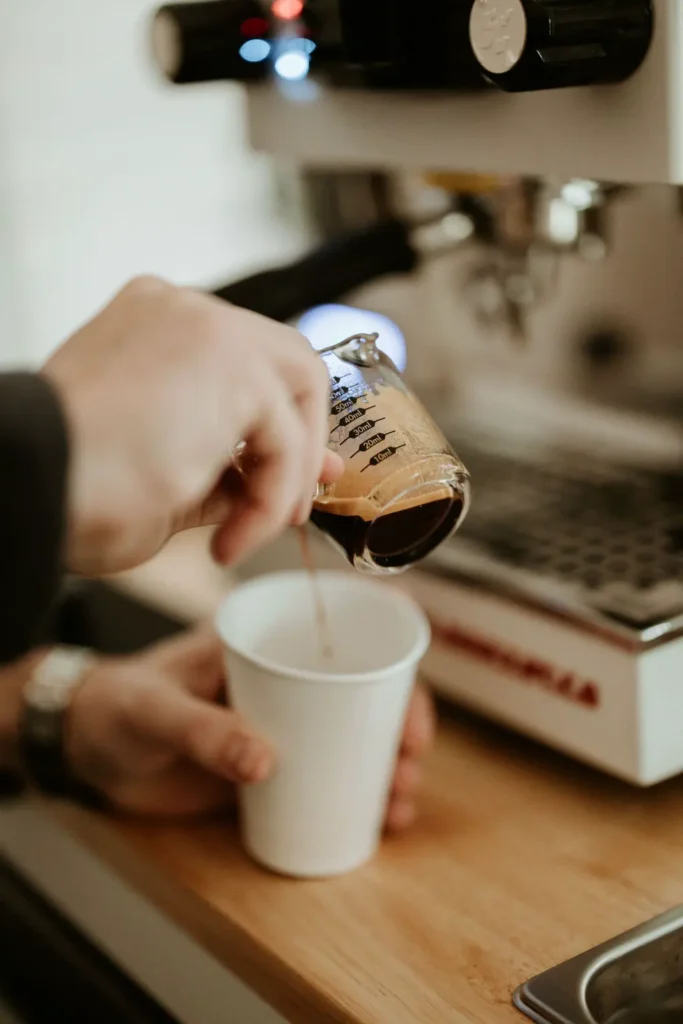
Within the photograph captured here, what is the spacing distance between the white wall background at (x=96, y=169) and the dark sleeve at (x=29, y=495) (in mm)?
939

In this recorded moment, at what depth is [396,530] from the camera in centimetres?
54

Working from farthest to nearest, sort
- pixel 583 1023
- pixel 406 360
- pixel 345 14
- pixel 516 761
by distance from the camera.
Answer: pixel 406 360, pixel 516 761, pixel 345 14, pixel 583 1023

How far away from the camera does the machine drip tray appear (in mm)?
509

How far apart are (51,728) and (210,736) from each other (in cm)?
15

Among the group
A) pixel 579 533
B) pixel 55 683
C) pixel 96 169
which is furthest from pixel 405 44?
pixel 96 169

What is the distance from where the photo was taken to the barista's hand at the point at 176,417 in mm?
405

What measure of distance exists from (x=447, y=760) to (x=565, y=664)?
0.12 meters

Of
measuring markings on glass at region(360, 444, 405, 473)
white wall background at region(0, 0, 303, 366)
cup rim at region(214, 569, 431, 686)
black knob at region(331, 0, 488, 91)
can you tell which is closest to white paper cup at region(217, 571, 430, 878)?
cup rim at region(214, 569, 431, 686)

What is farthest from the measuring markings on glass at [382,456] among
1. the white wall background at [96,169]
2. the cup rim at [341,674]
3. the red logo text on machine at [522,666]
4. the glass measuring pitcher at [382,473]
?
the white wall background at [96,169]

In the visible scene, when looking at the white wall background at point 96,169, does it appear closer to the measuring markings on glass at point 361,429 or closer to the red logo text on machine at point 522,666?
the red logo text on machine at point 522,666

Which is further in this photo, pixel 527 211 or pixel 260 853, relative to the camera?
pixel 527 211

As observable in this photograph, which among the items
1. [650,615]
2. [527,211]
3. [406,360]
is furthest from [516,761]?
[406,360]

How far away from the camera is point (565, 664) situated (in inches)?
26.3

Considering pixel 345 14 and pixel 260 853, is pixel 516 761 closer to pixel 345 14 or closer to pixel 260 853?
pixel 260 853
